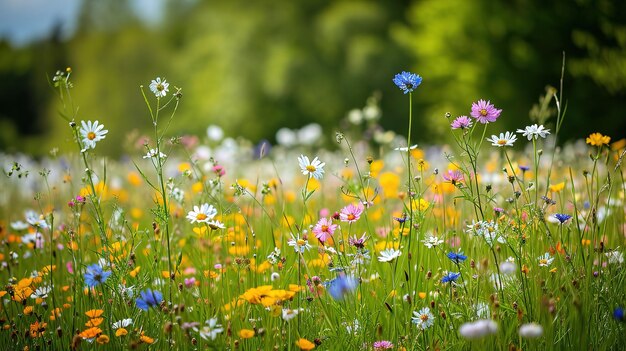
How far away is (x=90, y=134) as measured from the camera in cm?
190

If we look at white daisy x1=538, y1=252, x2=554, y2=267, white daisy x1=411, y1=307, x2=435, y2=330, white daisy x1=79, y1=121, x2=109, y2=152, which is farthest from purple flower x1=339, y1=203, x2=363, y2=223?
white daisy x1=79, y1=121, x2=109, y2=152

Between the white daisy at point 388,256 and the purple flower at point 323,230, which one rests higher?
the purple flower at point 323,230

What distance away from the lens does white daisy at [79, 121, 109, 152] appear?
1.84m

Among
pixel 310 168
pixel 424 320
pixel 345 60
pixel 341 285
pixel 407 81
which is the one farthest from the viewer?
pixel 345 60

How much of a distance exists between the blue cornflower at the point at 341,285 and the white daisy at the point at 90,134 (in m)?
0.85

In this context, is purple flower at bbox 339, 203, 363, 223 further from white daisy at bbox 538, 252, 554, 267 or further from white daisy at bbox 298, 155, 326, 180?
white daisy at bbox 538, 252, 554, 267

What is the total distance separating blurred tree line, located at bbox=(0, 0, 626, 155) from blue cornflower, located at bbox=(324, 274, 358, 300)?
2693 millimetres

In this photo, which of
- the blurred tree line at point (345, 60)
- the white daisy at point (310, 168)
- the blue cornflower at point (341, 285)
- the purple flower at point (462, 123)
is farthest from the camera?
the blurred tree line at point (345, 60)

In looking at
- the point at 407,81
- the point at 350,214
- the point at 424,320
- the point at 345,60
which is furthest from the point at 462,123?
Result: the point at 345,60

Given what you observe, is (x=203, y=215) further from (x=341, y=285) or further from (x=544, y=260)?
(x=544, y=260)

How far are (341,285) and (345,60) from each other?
14065 millimetres

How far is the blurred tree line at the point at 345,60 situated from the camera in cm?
1049

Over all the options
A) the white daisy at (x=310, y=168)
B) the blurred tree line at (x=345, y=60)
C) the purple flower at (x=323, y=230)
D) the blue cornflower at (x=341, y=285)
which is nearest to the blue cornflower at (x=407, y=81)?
the white daisy at (x=310, y=168)

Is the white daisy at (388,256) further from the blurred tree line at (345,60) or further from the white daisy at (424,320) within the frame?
the blurred tree line at (345,60)
